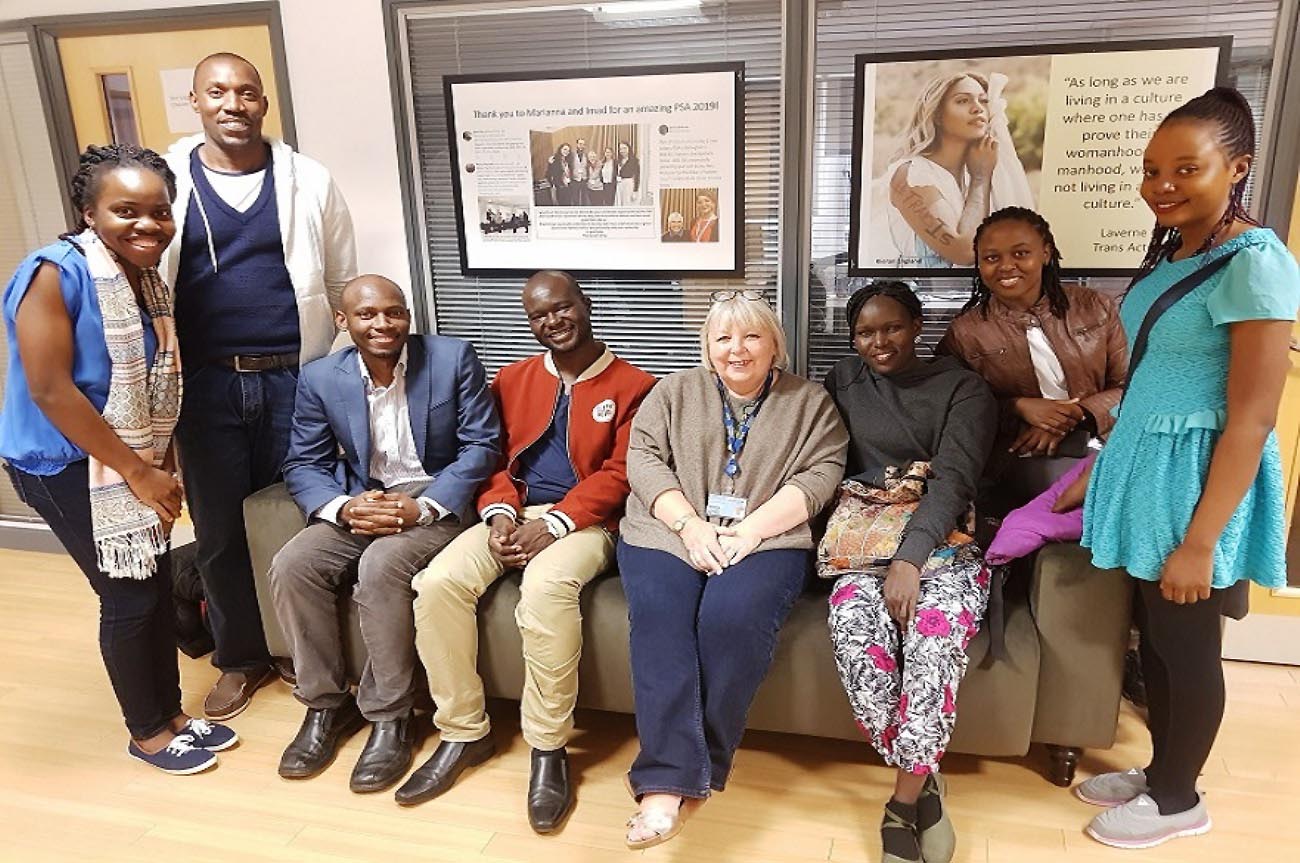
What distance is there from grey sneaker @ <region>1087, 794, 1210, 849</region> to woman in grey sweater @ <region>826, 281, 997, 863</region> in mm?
350

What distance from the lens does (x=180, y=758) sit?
222 centimetres

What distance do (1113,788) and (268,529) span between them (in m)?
2.19

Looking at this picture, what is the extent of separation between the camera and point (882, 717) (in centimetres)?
185

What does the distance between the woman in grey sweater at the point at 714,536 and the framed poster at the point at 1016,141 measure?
2.23 ft

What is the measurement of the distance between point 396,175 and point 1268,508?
8.22 ft

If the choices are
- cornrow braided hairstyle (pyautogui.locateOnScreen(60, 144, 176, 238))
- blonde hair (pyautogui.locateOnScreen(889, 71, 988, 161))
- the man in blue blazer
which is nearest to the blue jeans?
the man in blue blazer

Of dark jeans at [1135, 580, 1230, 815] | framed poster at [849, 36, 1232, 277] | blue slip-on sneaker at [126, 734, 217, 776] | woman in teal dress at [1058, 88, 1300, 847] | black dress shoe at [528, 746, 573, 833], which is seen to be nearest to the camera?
woman in teal dress at [1058, 88, 1300, 847]

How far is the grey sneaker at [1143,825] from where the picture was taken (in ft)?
6.14

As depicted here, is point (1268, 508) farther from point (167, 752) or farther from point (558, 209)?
point (167, 752)

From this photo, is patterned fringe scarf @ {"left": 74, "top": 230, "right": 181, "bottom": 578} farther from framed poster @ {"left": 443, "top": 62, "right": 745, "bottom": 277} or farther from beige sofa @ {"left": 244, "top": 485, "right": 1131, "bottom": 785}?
framed poster @ {"left": 443, "top": 62, "right": 745, "bottom": 277}

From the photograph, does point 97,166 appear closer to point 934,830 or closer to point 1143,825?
point 934,830

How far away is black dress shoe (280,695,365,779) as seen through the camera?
2.19m

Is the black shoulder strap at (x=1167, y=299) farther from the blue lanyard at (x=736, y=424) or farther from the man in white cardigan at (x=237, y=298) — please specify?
the man in white cardigan at (x=237, y=298)

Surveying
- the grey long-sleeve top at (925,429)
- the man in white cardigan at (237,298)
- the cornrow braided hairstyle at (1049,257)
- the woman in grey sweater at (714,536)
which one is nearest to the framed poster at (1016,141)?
the cornrow braided hairstyle at (1049,257)
